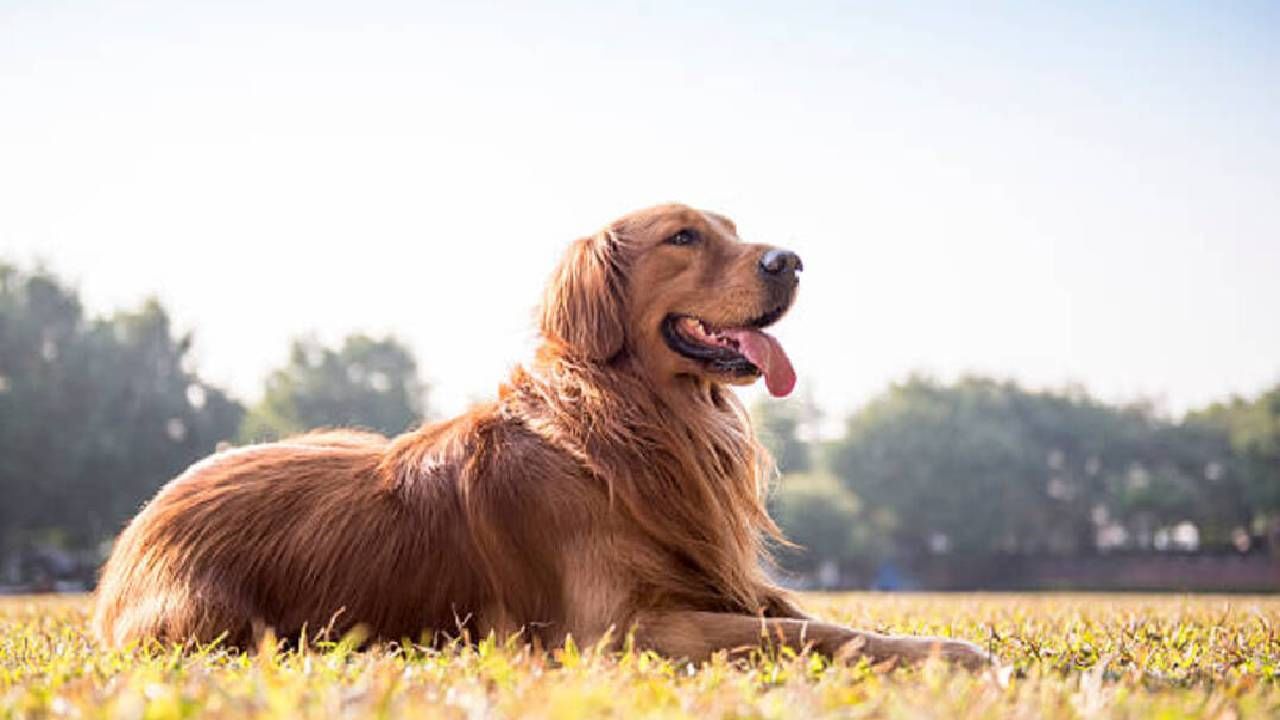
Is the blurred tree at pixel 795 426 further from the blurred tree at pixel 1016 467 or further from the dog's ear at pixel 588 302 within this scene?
the dog's ear at pixel 588 302

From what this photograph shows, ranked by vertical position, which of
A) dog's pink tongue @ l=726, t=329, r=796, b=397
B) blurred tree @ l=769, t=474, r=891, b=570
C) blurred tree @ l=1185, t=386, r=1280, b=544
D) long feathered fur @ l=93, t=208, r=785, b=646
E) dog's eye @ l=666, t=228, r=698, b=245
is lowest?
blurred tree @ l=769, t=474, r=891, b=570

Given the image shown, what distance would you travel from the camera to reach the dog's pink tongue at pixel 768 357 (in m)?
5.34

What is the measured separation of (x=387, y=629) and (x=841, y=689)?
220 centimetres

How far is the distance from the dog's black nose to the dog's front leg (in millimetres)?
1593

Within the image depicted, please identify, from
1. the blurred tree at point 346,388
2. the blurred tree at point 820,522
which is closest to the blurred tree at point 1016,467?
the blurred tree at point 820,522

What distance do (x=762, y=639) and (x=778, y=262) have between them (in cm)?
174

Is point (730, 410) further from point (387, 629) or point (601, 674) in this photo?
point (601, 674)

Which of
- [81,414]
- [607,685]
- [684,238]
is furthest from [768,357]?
[81,414]

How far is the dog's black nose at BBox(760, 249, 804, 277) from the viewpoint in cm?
540

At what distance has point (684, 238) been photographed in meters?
5.60

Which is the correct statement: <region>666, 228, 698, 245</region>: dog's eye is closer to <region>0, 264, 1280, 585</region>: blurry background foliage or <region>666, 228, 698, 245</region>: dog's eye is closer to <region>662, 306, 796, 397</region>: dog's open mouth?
<region>662, 306, 796, 397</region>: dog's open mouth

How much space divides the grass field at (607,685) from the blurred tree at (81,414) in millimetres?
37739

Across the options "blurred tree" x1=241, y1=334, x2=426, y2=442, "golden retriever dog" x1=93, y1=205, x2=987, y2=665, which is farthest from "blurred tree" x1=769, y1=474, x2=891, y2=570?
"golden retriever dog" x1=93, y1=205, x2=987, y2=665

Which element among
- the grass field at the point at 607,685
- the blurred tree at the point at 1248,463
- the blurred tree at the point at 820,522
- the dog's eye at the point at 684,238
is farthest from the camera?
the blurred tree at the point at 1248,463
